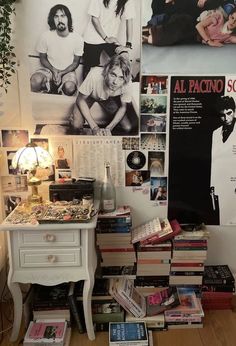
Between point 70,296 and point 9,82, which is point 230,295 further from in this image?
point 9,82

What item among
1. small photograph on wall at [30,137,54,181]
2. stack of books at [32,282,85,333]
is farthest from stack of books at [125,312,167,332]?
small photograph on wall at [30,137,54,181]

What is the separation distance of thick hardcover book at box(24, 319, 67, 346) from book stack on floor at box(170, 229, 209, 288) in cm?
70

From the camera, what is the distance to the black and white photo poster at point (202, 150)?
2037mm

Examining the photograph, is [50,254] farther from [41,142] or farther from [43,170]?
[41,142]

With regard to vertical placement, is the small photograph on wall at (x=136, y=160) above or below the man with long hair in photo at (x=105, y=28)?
below

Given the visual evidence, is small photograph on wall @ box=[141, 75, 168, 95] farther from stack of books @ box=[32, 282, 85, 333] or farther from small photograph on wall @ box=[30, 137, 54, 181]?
stack of books @ box=[32, 282, 85, 333]

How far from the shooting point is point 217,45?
197 cm

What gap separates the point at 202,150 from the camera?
2.12 m

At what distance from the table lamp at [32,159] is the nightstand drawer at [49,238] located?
0.27 meters

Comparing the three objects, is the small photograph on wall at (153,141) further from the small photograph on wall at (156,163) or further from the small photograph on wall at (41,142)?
the small photograph on wall at (41,142)

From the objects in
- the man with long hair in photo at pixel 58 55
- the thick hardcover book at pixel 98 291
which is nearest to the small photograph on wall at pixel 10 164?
the man with long hair in photo at pixel 58 55

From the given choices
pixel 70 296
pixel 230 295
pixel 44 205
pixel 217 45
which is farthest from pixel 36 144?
pixel 230 295

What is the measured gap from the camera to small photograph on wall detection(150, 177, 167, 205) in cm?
217

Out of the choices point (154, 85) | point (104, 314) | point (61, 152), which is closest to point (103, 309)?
point (104, 314)
